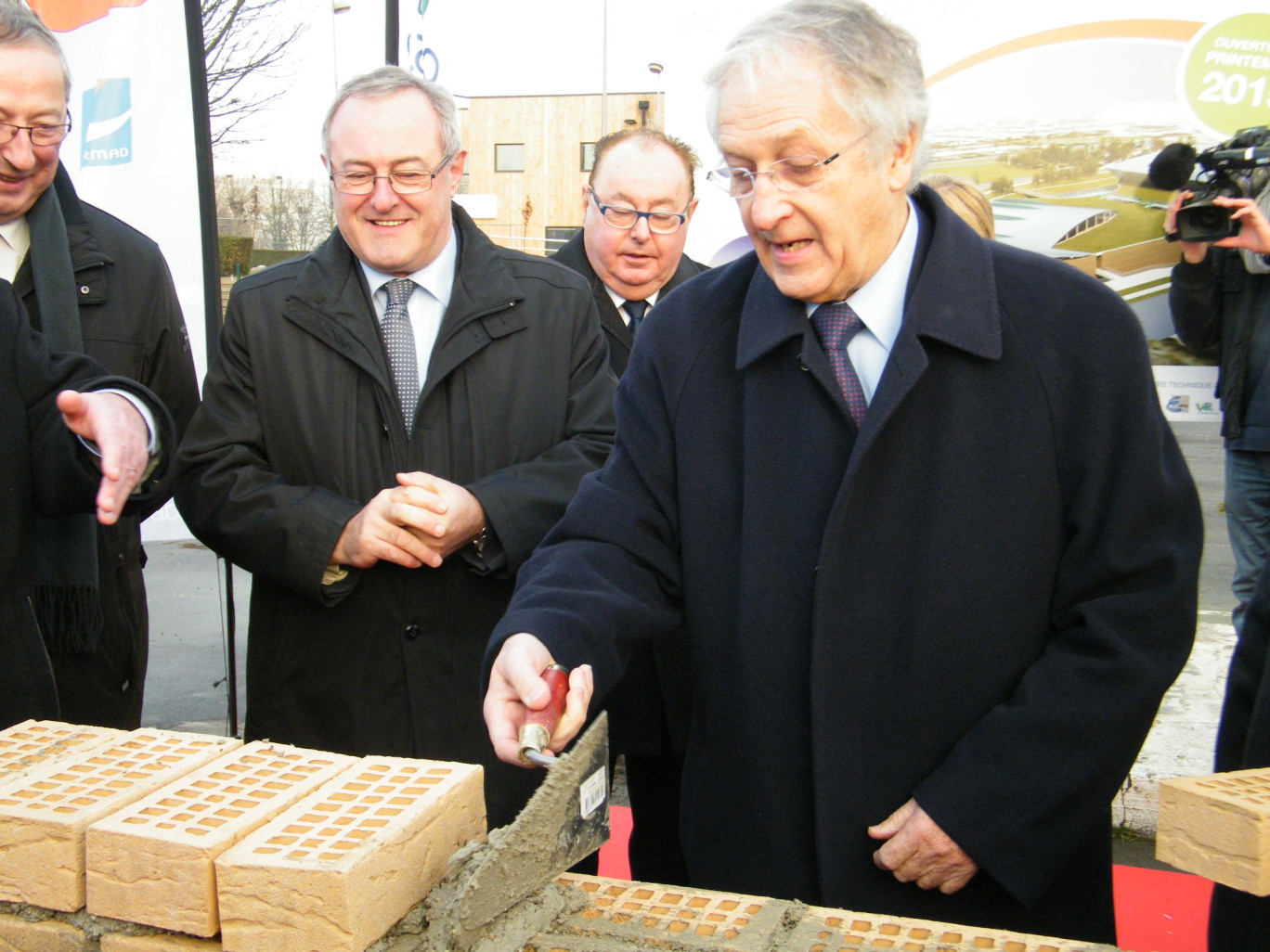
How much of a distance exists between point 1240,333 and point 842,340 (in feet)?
8.37

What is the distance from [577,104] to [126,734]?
4117 cm

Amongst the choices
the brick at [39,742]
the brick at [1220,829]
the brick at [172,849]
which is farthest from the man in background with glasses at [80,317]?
the brick at [1220,829]

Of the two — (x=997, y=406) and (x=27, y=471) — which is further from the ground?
(x=997, y=406)

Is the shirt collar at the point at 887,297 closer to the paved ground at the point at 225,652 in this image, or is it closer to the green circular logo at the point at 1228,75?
the paved ground at the point at 225,652

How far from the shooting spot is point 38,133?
262cm

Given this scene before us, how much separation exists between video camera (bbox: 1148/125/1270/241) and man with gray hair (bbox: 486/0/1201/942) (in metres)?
2.27

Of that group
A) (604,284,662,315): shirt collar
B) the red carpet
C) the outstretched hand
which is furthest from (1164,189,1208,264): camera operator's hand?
the outstretched hand

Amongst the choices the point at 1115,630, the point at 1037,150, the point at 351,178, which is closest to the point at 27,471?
the point at 351,178

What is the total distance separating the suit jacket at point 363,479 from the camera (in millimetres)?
2529

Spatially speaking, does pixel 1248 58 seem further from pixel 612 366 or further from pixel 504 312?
pixel 504 312

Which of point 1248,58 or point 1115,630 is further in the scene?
point 1248,58

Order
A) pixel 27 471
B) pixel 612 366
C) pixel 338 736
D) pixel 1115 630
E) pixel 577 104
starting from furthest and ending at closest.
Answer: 1. pixel 577 104
2. pixel 612 366
3. pixel 338 736
4. pixel 27 471
5. pixel 1115 630

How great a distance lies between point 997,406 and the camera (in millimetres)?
1708

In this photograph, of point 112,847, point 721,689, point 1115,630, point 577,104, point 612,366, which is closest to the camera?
point 112,847
